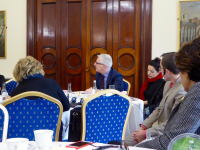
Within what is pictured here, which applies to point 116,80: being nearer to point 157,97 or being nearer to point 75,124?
point 157,97

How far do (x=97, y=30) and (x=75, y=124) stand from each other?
120 inches

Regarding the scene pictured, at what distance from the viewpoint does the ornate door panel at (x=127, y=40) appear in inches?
220

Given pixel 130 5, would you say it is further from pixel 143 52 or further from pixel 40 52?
pixel 40 52

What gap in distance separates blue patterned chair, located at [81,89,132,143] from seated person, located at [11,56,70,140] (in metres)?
0.38

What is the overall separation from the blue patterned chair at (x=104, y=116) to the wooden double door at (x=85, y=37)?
319 cm

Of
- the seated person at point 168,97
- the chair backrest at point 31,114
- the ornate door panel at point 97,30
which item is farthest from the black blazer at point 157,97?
the ornate door panel at point 97,30

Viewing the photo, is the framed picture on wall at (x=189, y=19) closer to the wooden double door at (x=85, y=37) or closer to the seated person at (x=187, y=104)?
the wooden double door at (x=85, y=37)

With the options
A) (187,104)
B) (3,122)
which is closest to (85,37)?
(3,122)

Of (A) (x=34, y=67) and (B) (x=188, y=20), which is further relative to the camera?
(B) (x=188, y=20)

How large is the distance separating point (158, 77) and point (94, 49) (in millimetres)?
2200

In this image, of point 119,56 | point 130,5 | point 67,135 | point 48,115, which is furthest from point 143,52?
point 48,115

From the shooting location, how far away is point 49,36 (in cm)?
608

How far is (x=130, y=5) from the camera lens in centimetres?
560

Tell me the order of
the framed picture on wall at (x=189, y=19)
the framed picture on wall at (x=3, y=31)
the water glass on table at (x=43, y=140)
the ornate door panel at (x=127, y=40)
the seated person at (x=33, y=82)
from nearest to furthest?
the water glass on table at (x=43, y=140), the seated person at (x=33, y=82), the framed picture on wall at (x=189, y=19), the ornate door panel at (x=127, y=40), the framed picture on wall at (x=3, y=31)
